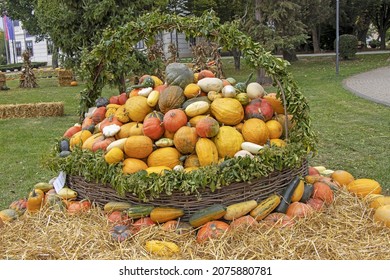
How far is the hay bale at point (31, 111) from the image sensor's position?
37.2ft

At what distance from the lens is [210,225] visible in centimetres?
304

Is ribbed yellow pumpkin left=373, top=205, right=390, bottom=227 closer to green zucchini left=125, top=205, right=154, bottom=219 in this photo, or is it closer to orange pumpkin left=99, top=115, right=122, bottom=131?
green zucchini left=125, top=205, right=154, bottom=219

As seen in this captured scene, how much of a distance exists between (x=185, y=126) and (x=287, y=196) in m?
0.94

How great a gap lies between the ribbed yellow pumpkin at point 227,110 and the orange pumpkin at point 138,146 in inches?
22.5

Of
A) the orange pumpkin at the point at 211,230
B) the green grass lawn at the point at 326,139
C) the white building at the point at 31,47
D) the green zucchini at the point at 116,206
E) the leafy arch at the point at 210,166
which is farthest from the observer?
the white building at the point at 31,47

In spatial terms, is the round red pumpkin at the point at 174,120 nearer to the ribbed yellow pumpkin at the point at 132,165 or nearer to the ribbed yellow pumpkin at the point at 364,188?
the ribbed yellow pumpkin at the point at 132,165

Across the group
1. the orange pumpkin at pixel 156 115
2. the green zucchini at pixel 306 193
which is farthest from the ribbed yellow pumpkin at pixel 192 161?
the green zucchini at pixel 306 193

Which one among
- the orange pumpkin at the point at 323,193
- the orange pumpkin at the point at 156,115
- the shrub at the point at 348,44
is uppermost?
the shrub at the point at 348,44

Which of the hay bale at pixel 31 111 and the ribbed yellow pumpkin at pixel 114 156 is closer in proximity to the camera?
the ribbed yellow pumpkin at pixel 114 156

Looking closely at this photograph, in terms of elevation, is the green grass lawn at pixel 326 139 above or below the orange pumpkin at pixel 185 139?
below

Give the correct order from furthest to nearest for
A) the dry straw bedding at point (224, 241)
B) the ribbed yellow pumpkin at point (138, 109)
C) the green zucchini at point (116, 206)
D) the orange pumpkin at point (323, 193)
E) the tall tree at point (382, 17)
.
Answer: the tall tree at point (382, 17)
the ribbed yellow pumpkin at point (138, 109)
the orange pumpkin at point (323, 193)
the green zucchini at point (116, 206)
the dry straw bedding at point (224, 241)

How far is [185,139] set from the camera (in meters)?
3.35

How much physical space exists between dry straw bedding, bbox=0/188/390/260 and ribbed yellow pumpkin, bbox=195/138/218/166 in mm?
551

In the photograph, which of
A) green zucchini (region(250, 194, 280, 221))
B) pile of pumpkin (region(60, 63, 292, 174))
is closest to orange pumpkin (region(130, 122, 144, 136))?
pile of pumpkin (region(60, 63, 292, 174))
